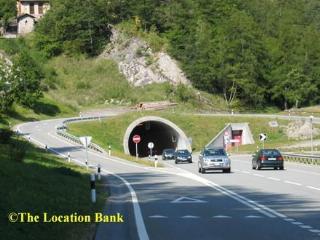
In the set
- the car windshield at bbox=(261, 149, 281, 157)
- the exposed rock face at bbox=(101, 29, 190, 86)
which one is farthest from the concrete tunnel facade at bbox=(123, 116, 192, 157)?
the car windshield at bbox=(261, 149, 281, 157)

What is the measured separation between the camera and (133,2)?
120062mm

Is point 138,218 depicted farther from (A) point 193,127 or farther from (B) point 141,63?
(B) point 141,63

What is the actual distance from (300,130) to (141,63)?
35.6m

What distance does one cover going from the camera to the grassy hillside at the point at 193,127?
254ft

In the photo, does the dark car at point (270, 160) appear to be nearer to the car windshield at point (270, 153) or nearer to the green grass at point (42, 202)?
the car windshield at point (270, 153)

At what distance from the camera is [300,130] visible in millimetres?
80500

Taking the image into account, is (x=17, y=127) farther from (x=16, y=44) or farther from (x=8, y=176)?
(x=8, y=176)

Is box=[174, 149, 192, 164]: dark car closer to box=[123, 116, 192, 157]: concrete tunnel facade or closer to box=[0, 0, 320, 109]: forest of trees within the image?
box=[123, 116, 192, 157]: concrete tunnel facade

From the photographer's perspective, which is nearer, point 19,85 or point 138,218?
point 138,218

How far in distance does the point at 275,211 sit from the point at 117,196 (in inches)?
297

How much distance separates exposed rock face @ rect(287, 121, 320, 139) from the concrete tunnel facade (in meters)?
11.2

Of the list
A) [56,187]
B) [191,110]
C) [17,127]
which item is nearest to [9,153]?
[56,187]

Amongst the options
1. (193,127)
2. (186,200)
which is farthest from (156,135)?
(186,200)

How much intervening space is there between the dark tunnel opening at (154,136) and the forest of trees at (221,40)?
16813mm
